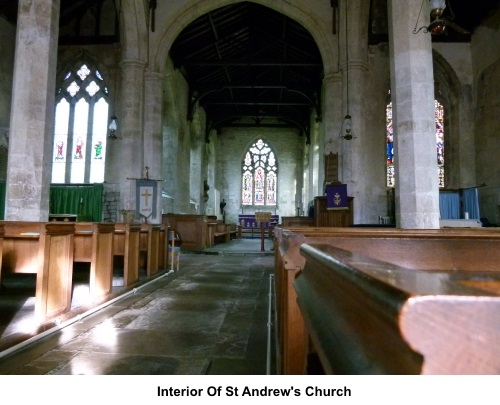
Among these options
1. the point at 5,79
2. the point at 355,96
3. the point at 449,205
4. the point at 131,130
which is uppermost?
the point at 5,79

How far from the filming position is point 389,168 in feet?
31.8

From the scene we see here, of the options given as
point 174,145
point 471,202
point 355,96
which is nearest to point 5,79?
point 174,145

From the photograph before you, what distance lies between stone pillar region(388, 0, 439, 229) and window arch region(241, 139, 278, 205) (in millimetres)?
13794

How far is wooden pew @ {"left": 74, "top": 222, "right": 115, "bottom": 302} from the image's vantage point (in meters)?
3.20

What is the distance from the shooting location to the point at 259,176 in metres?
18.9

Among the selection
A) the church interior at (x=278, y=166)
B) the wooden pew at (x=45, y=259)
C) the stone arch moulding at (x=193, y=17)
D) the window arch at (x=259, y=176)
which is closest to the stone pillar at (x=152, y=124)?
the church interior at (x=278, y=166)

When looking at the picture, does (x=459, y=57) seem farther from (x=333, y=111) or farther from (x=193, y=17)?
(x=193, y=17)

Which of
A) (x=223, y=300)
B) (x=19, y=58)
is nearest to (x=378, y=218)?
(x=223, y=300)

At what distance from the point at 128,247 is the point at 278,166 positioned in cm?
1548

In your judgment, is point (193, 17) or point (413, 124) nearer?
point (413, 124)

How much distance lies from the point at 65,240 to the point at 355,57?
7.72 meters

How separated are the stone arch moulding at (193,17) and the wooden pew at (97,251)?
21.7 feet

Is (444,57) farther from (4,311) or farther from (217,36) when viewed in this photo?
(4,311)
